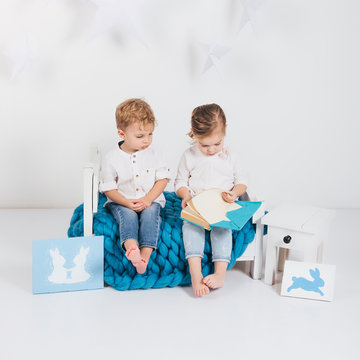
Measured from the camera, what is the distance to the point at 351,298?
1.70 m

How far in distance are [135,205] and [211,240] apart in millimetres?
306

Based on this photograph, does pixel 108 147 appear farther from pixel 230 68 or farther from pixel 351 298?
pixel 351 298

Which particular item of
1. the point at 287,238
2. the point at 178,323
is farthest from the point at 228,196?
the point at 178,323

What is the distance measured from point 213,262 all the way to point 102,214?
44cm

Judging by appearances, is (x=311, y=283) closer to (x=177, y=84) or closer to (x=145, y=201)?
(x=145, y=201)

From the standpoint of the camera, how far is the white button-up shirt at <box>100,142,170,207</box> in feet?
6.08

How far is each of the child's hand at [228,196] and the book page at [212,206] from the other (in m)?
0.01

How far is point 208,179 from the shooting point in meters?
1.91

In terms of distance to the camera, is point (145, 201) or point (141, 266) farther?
point (145, 201)

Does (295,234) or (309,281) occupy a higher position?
(295,234)

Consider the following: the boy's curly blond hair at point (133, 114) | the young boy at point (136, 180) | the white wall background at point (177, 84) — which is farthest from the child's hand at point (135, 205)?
the white wall background at point (177, 84)

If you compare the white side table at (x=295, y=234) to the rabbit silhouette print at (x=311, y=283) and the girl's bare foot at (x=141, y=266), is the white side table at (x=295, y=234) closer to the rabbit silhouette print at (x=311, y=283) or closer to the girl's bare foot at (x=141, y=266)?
the rabbit silhouette print at (x=311, y=283)

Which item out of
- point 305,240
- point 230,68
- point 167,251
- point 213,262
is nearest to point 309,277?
point 305,240

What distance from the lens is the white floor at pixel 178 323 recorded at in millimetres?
1345
